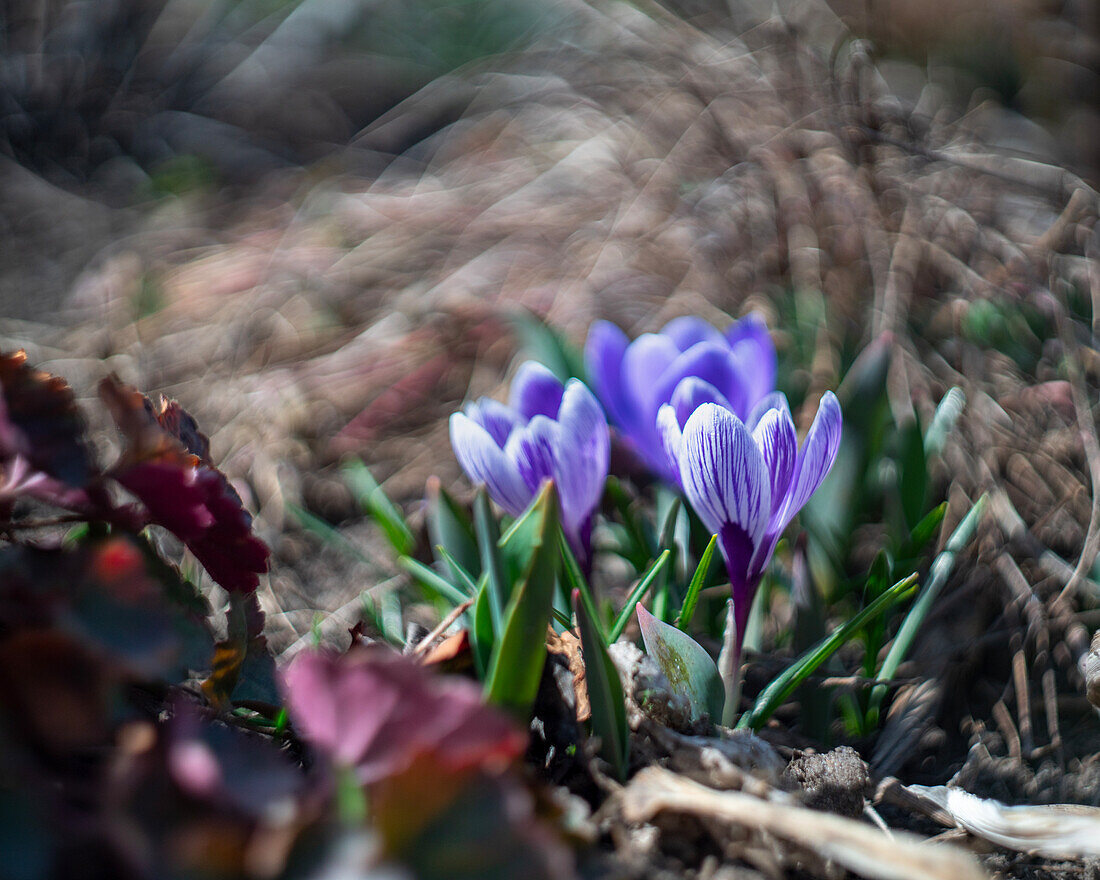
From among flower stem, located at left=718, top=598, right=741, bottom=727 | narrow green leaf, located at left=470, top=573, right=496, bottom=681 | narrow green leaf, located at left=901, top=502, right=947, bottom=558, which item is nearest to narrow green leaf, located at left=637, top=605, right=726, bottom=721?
A: flower stem, located at left=718, top=598, right=741, bottom=727

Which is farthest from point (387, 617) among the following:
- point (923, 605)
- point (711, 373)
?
point (923, 605)

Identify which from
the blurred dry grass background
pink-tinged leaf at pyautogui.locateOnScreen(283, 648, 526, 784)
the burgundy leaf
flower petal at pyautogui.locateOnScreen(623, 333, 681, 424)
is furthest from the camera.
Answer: the blurred dry grass background

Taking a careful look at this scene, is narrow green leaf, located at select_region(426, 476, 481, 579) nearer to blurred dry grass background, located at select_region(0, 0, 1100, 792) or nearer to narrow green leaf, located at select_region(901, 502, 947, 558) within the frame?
blurred dry grass background, located at select_region(0, 0, 1100, 792)

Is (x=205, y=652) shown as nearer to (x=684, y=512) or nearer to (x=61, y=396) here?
(x=61, y=396)

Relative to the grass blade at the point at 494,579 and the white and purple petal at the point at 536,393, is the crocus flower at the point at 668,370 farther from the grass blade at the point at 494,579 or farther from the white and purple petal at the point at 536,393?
the grass blade at the point at 494,579

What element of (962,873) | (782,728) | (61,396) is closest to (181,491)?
(61,396)
